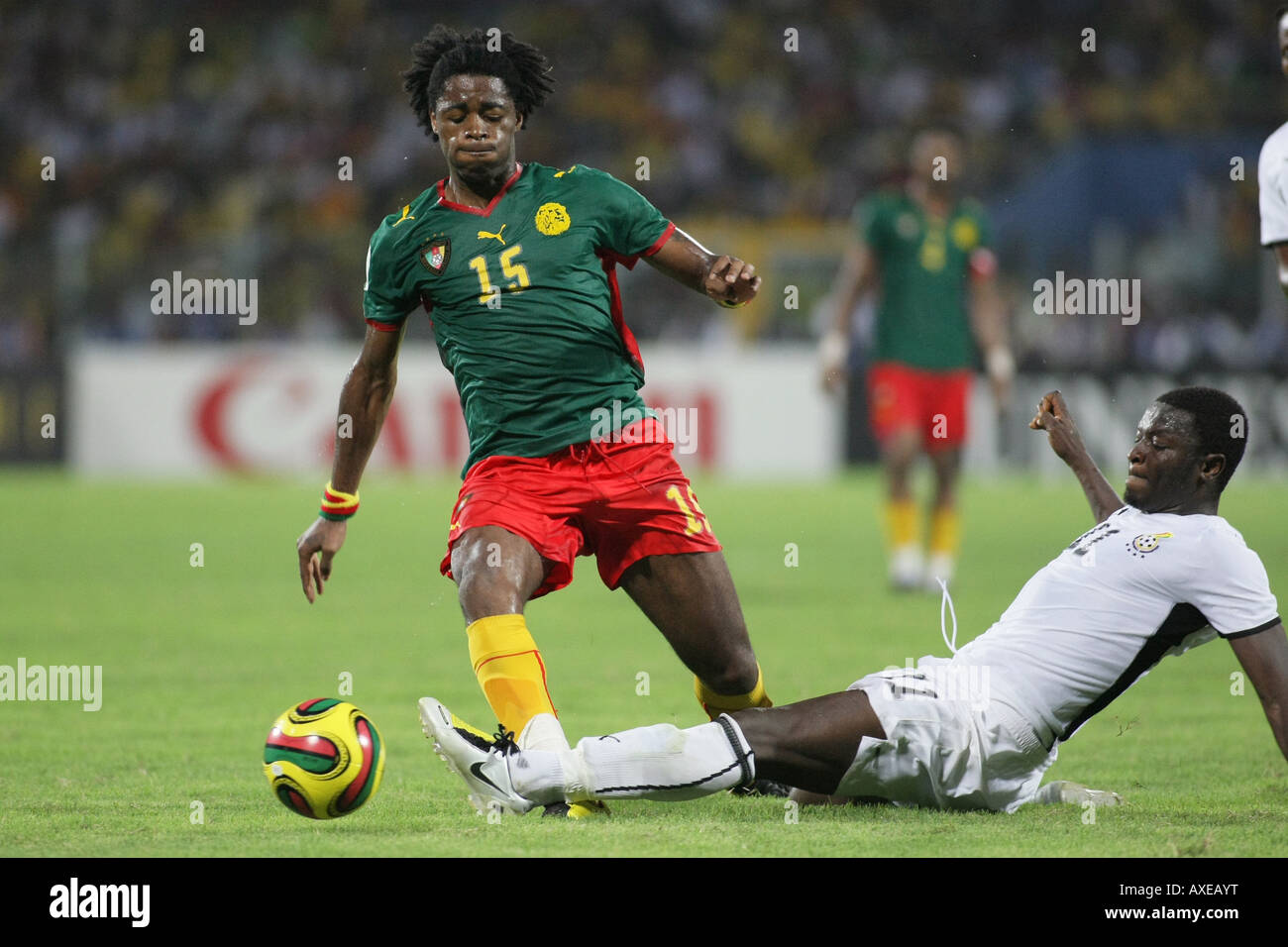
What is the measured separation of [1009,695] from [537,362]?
1694 millimetres

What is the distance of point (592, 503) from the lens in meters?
4.93

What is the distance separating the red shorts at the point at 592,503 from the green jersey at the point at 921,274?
5.80m

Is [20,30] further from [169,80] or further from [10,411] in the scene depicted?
[10,411]

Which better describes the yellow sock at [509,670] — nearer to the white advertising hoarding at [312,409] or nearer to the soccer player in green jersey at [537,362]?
the soccer player in green jersey at [537,362]

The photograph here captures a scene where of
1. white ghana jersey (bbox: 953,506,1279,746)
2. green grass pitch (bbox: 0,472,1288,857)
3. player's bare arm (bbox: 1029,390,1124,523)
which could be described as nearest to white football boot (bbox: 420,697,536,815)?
green grass pitch (bbox: 0,472,1288,857)

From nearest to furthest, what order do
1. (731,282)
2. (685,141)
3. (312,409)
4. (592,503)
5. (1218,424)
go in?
1. (1218,424)
2. (731,282)
3. (592,503)
4. (312,409)
5. (685,141)

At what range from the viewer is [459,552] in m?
4.80

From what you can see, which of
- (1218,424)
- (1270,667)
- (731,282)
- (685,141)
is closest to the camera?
(1270,667)

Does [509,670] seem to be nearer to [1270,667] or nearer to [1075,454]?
[1075,454]

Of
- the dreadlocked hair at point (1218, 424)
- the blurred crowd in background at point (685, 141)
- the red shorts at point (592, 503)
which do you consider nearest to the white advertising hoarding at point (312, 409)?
the blurred crowd in background at point (685, 141)

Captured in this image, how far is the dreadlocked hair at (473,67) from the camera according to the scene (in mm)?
4988

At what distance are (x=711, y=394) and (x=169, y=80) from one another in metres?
10.2

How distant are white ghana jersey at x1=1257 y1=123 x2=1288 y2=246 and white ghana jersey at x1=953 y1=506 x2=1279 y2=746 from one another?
83 cm

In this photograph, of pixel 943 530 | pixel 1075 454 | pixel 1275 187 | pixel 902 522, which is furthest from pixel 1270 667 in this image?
pixel 902 522
